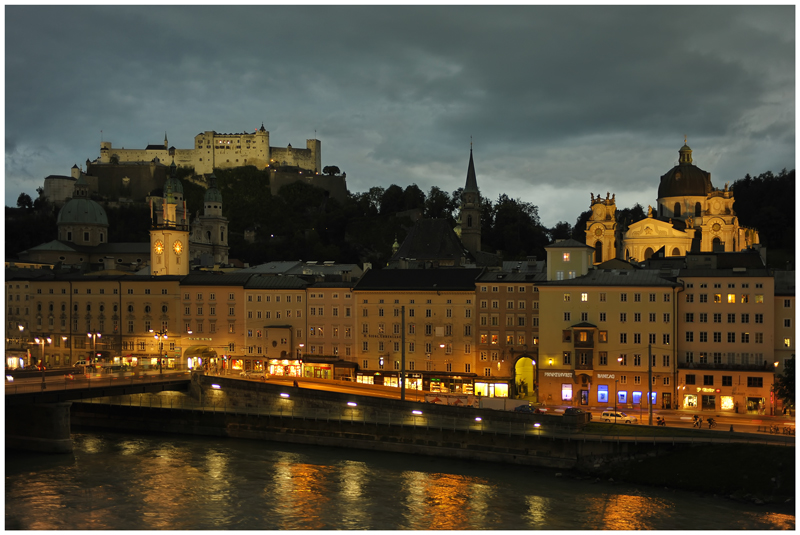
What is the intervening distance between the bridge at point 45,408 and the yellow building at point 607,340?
26.1m

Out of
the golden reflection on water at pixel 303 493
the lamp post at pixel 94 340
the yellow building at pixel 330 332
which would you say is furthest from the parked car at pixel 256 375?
the lamp post at pixel 94 340

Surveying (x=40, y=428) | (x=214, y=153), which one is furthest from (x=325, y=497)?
(x=214, y=153)

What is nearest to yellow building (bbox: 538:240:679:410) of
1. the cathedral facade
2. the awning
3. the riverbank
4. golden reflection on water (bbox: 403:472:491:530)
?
the riverbank

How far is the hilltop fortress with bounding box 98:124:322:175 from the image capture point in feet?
520

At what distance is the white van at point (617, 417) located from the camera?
4712cm

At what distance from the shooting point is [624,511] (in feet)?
118

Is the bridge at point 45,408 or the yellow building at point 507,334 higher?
the yellow building at point 507,334

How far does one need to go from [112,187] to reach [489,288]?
108 meters

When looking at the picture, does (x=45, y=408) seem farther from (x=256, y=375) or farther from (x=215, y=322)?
(x=215, y=322)

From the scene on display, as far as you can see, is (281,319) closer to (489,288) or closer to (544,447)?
(489,288)

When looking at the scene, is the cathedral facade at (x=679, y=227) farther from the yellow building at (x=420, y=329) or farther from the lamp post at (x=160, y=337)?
the lamp post at (x=160, y=337)

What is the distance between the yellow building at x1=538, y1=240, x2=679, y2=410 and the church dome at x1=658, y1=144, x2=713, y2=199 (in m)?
47.2

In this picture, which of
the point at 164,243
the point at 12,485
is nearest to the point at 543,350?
the point at 12,485

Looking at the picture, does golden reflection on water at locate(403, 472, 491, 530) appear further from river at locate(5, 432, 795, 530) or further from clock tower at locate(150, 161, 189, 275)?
clock tower at locate(150, 161, 189, 275)
